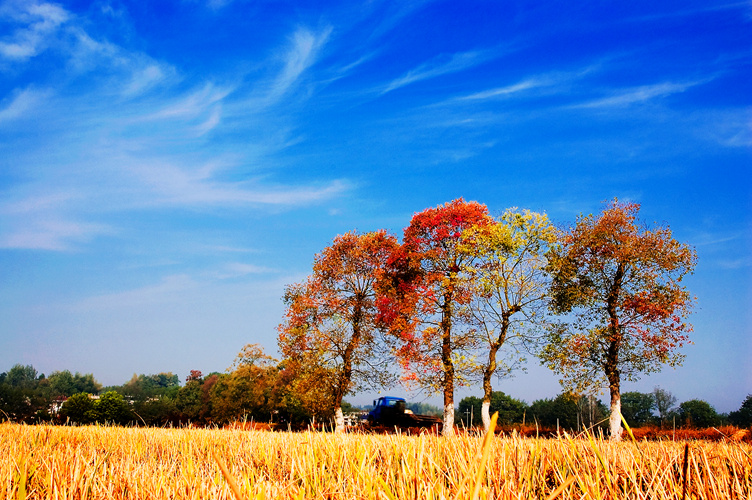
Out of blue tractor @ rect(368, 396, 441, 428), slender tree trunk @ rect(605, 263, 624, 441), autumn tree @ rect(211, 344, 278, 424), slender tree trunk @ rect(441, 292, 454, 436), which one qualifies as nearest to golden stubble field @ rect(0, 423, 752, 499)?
slender tree trunk @ rect(441, 292, 454, 436)

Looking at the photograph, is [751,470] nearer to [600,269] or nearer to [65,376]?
[600,269]

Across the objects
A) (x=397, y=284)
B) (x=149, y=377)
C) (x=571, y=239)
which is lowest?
(x=149, y=377)

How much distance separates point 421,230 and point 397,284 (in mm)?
3192

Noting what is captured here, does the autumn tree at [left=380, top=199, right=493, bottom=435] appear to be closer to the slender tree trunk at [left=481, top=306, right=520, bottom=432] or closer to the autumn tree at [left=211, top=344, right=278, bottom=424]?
the slender tree trunk at [left=481, top=306, right=520, bottom=432]

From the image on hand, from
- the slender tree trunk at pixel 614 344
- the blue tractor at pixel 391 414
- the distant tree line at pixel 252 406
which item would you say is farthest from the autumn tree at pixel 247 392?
the slender tree trunk at pixel 614 344

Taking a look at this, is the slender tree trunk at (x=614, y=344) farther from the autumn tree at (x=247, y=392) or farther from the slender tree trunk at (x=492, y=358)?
the autumn tree at (x=247, y=392)

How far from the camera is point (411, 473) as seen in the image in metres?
2.96

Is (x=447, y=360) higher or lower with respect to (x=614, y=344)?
lower

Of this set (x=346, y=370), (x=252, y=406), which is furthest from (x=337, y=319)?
(x=252, y=406)

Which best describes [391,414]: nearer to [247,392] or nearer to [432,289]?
[432,289]

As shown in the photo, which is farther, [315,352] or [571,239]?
[315,352]

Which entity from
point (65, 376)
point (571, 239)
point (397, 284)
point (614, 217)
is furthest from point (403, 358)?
point (65, 376)

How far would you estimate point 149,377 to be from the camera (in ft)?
517

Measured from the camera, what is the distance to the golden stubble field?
2.53 metres
